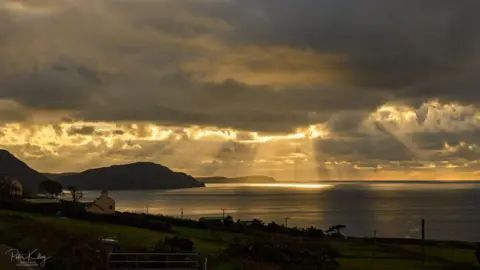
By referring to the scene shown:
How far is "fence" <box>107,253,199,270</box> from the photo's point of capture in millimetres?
36938

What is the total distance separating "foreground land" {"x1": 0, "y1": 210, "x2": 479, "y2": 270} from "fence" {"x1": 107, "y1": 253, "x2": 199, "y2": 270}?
118 inches

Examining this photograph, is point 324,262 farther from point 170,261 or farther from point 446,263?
point 446,263

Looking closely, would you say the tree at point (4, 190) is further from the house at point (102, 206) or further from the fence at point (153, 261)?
the fence at point (153, 261)

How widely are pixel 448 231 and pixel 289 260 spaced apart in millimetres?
113415

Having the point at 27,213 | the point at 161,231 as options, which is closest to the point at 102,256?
the point at 161,231

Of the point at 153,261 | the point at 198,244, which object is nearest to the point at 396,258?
the point at 198,244

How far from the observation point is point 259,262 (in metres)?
45.2

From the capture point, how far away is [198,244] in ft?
220

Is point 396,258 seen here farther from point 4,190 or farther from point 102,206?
point 4,190

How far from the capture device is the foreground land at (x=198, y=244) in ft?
149

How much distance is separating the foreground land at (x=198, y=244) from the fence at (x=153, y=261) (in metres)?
2.99
